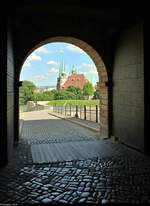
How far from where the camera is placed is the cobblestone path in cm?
270

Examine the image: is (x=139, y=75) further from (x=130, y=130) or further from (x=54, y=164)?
(x=54, y=164)

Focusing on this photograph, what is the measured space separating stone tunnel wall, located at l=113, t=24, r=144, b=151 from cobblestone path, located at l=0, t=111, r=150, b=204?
2.60ft

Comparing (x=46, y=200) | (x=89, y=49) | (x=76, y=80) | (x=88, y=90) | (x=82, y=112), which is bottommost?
(x=46, y=200)

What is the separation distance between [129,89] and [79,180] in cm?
299

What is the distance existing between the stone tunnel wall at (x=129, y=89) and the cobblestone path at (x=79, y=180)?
31.2 inches

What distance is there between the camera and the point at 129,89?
5.33m

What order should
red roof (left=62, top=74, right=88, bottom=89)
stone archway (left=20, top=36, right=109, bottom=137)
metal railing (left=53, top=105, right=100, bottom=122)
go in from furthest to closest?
red roof (left=62, top=74, right=88, bottom=89)
metal railing (left=53, top=105, right=100, bottom=122)
stone archway (left=20, top=36, right=109, bottom=137)

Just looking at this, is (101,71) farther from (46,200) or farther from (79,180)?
(46,200)

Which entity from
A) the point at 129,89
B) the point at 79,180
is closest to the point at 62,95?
the point at 129,89

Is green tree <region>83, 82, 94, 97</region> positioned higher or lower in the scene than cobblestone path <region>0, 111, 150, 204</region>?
higher

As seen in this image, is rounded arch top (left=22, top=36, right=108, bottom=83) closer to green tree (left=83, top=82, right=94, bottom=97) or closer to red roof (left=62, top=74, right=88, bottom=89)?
green tree (left=83, top=82, right=94, bottom=97)

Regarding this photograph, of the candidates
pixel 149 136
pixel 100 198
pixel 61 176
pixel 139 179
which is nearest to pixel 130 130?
pixel 149 136

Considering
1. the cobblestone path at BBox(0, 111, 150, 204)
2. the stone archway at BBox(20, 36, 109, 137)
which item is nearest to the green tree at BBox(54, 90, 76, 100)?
the stone archway at BBox(20, 36, 109, 137)

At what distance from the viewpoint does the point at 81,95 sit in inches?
2457
